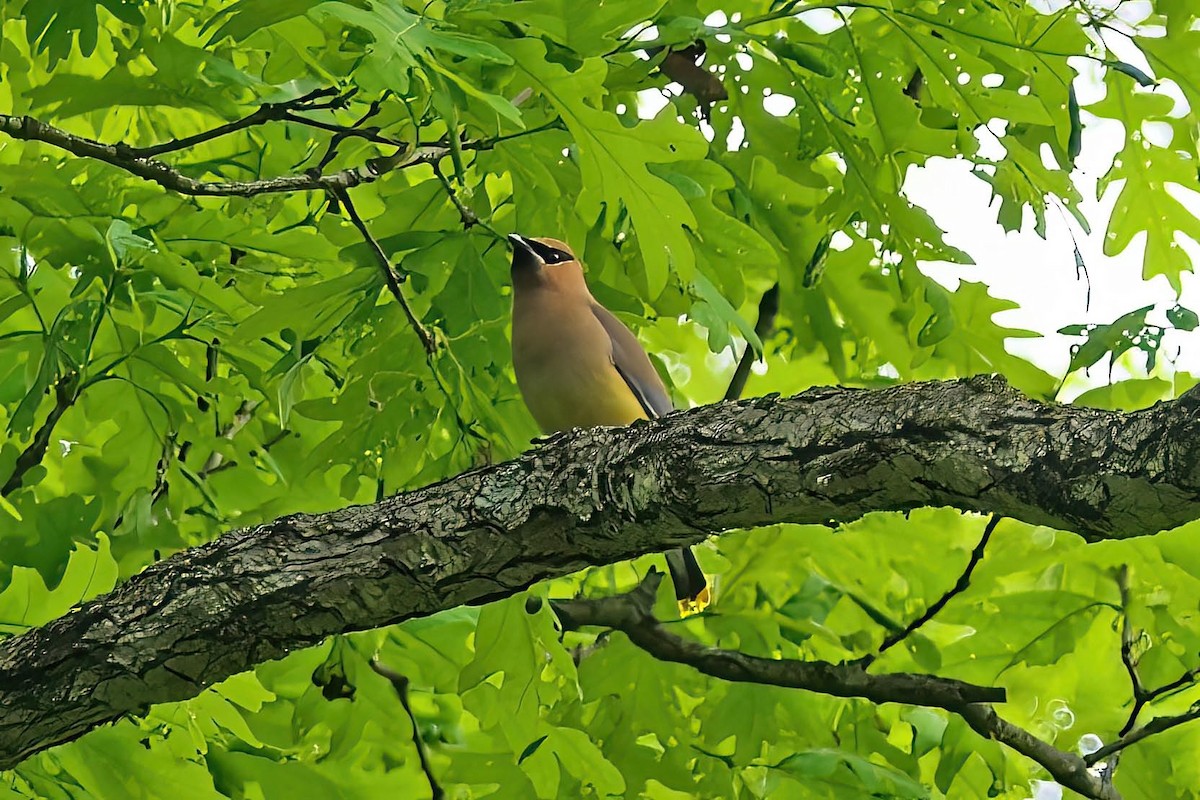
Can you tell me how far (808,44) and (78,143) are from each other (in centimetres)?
194

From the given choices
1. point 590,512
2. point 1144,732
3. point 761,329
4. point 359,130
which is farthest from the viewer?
point 761,329

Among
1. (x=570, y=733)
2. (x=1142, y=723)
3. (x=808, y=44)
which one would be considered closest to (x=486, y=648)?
(x=570, y=733)

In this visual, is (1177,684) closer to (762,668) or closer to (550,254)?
(762,668)

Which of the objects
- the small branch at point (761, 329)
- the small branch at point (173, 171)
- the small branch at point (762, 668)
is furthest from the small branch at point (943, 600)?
the small branch at point (173, 171)

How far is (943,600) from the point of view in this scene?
4.39 metres

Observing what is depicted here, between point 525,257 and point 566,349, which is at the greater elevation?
point 525,257

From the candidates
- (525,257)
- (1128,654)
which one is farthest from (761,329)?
(1128,654)

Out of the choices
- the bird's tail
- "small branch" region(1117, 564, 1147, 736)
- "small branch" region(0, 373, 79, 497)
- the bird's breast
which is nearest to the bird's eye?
the bird's breast

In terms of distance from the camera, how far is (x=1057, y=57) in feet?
11.4

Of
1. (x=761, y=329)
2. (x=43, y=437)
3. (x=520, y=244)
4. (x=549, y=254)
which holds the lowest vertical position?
(x=43, y=437)

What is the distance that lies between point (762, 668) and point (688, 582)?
0.42 meters

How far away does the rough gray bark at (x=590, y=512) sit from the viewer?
181 cm

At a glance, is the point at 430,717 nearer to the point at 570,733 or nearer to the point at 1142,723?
the point at 570,733

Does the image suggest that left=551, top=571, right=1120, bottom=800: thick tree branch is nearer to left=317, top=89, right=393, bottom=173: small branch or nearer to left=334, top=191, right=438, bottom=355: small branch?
left=334, top=191, right=438, bottom=355: small branch
